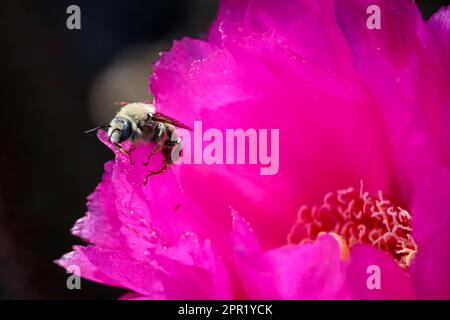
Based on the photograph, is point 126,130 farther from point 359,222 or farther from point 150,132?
point 359,222

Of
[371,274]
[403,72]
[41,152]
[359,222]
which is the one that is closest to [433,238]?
[371,274]

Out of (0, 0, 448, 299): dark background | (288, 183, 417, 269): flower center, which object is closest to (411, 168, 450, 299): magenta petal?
(288, 183, 417, 269): flower center

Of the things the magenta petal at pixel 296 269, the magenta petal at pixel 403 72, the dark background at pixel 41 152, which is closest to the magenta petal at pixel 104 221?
the magenta petal at pixel 296 269

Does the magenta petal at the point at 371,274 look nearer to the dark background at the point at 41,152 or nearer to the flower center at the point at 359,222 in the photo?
the flower center at the point at 359,222

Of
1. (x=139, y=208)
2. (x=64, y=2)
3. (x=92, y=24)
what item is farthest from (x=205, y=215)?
(x=92, y=24)
